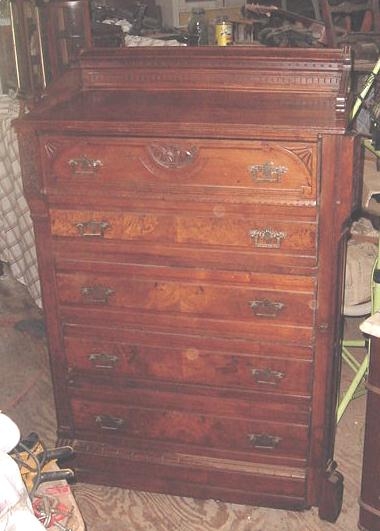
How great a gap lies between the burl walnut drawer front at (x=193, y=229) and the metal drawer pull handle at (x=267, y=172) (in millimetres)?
115

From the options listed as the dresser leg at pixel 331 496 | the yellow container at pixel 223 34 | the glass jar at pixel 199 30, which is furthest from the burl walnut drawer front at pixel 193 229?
the glass jar at pixel 199 30

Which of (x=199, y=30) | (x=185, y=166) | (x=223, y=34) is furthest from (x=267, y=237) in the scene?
→ (x=199, y=30)

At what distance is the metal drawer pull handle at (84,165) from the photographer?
80.4 inches

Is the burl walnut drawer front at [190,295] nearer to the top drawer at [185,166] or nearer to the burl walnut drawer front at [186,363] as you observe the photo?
the burl walnut drawer front at [186,363]

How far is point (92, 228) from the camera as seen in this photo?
213 cm

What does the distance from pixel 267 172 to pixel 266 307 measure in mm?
416

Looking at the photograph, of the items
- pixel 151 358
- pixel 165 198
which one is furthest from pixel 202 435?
pixel 165 198

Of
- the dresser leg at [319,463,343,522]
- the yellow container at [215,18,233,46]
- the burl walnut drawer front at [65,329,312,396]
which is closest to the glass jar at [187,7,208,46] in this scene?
the yellow container at [215,18,233,46]

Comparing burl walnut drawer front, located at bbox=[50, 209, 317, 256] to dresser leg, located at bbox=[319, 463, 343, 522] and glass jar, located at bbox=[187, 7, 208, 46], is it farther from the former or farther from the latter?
glass jar, located at bbox=[187, 7, 208, 46]

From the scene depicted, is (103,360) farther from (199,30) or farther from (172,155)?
(199,30)

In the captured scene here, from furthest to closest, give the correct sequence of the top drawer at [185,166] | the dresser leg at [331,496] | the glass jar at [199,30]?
the glass jar at [199,30]
the dresser leg at [331,496]
the top drawer at [185,166]

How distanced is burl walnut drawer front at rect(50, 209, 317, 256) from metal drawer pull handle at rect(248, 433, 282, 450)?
64 cm

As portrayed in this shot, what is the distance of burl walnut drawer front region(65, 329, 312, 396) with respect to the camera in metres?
2.13

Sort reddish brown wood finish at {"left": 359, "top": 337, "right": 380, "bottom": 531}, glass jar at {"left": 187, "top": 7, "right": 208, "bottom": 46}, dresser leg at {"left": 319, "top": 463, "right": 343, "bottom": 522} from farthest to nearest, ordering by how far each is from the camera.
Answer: glass jar at {"left": 187, "top": 7, "right": 208, "bottom": 46} → dresser leg at {"left": 319, "top": 463, "right": 343, "bottom": 522} → reddish brown wood finish at {"left": 359, "top": 337, "right": 380, "bottom": 531}
